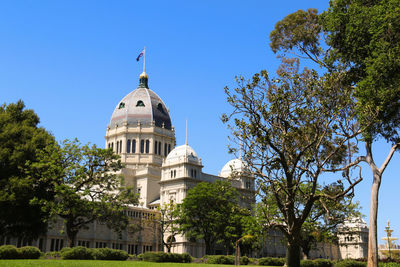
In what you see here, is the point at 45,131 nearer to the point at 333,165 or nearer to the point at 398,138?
the point at 333,165

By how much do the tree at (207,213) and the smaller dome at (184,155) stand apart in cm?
1666

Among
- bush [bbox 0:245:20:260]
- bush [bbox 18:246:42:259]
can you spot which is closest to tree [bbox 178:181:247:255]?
bush [bbox 18:246:42:259]

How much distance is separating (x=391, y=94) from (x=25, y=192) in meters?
38.4

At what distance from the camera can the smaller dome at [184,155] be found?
86688mm

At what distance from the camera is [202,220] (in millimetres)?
69125

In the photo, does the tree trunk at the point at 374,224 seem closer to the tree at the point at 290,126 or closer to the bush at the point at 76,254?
the tree at the point at 290,126

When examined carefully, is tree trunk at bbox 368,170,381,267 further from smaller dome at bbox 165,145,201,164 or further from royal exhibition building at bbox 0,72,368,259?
smaller dome at bbox 165,145,201,164

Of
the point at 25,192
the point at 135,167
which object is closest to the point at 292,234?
the point at 25,192

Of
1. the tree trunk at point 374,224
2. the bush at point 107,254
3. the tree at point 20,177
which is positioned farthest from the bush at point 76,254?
the tree trunk at point 374,224

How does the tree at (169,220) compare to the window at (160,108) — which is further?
the window at (160,108)

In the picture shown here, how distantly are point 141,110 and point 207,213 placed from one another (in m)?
45.0

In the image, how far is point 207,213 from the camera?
68.9 meters

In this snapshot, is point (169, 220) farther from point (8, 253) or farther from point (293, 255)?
point (293, 255)

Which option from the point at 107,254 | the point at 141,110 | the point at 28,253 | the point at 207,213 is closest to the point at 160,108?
the point at 141,110
